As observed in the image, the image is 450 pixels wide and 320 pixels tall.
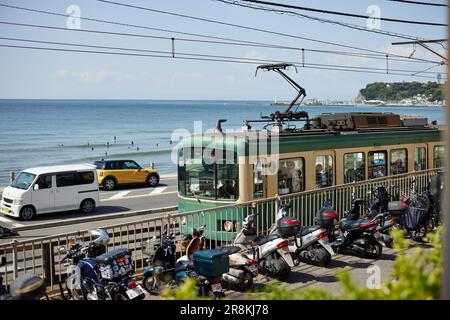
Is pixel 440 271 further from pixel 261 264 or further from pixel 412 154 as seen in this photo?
pixel 412 154

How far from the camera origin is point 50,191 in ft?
65.7

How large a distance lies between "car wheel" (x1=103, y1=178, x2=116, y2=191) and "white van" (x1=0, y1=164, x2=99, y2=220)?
6489 millimetres

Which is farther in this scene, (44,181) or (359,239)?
(44,181)

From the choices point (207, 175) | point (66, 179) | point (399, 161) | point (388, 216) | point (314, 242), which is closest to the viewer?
point (314, 242)

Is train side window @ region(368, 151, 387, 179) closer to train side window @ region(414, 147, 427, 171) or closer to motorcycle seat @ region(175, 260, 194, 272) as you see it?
train side window @ region(414, 147, 427, 171)

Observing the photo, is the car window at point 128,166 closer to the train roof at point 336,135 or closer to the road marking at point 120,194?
the road marking at point 120,194

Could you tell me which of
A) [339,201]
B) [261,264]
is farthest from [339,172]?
[261,264]

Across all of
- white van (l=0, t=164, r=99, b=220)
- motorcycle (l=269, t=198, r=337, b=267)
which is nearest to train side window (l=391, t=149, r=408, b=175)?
motorcycle (l=269, t=198, r=337, b=267)

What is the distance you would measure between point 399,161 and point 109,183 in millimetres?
15589

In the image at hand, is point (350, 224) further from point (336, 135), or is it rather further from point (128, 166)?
point (128, 166)

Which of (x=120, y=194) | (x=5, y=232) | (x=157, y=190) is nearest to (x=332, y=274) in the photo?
(x=5, y=232)

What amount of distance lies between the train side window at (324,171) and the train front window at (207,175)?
2486 mm

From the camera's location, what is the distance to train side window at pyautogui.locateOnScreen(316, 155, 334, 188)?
45.2 feet

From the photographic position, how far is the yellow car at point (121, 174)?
27.5 metres
